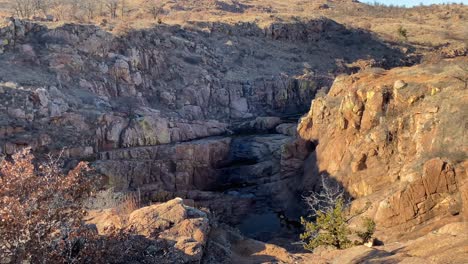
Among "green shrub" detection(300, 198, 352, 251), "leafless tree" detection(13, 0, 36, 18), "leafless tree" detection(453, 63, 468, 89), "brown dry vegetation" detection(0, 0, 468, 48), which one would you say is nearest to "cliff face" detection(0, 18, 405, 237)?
"brown dry vegetation" detection(0, 0, 468, 48)

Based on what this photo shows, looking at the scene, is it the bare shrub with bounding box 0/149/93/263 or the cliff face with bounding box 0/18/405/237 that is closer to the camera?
the bare shrub with bounding box 0/149/93/263

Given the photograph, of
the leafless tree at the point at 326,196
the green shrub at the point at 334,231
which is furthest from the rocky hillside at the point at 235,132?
the green shrub at the point at 334,231

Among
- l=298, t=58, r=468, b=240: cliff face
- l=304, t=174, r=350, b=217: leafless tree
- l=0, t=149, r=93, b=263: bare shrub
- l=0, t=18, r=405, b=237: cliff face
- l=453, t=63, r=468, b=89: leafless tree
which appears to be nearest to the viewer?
l=0, t=149, r=93, b=263: bare shrub

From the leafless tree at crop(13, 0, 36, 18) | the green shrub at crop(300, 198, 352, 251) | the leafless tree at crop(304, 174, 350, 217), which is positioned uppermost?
the leafless tree at crop(13, 0, 36, 18)

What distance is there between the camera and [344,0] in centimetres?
9556

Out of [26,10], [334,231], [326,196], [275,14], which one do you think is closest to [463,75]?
[326,196]

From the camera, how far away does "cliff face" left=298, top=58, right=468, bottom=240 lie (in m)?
16.4

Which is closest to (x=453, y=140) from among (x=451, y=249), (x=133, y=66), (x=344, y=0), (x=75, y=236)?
(x=451, y=249)

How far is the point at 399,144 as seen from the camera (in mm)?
20062

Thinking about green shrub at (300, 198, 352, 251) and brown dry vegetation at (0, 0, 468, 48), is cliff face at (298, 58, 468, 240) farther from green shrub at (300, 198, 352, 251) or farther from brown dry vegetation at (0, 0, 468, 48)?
brown dry vegetation at (0, 0, 468, 48)

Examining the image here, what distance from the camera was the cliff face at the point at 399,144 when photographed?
1640 centimetres

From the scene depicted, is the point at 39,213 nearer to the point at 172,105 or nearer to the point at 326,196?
the point at 326,196

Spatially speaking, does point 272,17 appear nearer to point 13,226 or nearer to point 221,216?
point 221,216

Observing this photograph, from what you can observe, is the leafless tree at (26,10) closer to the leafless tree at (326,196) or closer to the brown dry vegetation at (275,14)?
the brown dry vegetation at (275,14)
